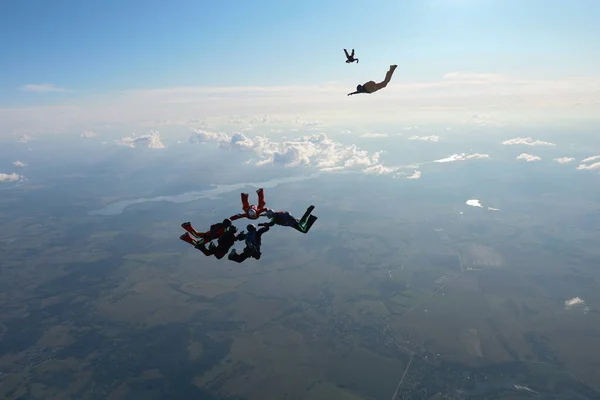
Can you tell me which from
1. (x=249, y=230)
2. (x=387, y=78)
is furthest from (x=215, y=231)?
(x=387, y=78)

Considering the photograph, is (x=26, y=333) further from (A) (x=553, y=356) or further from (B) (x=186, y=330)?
(A) (x=553, y=356)

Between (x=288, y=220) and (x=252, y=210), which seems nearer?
(x=252, y=210)

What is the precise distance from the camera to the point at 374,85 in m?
16.7

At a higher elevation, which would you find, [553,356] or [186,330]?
[186,330]

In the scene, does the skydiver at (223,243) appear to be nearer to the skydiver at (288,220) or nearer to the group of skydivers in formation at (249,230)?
the group of skydivers in formation at (249,230)

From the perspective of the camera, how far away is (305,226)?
1591 centimetres

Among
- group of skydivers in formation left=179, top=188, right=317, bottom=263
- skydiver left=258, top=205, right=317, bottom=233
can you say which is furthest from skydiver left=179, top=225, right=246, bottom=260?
skydiver left=258, top=205, right=317, bottom=233

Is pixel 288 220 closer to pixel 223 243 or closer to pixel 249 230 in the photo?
pixel 249 230

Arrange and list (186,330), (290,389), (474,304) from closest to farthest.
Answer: (290,389)
(186,330)
(474,304)

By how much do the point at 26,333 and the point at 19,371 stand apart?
3705cm

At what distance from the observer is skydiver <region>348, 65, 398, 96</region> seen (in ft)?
54.4

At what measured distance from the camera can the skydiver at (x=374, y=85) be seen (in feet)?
54.4

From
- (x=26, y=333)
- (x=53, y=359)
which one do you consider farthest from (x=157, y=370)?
(x=26, y=333)

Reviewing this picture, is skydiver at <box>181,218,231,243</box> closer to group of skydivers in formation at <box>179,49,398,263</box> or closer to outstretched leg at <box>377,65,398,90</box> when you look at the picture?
group of skydivers in formation at <box>179,49,398,263</box>
